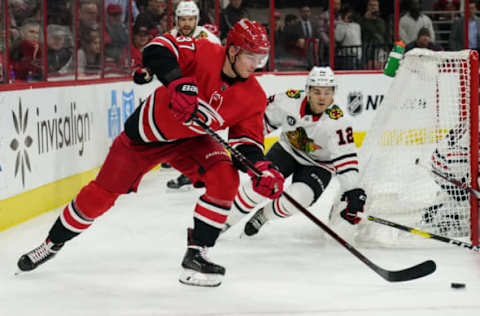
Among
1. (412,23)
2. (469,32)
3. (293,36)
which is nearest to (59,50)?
(293,36)

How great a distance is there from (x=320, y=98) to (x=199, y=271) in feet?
3.62

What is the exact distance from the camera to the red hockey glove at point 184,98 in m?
2.63

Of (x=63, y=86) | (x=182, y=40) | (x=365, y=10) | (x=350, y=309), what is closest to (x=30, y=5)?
(x=63, y=86)

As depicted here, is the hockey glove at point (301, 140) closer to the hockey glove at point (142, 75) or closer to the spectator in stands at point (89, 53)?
the hockey glove at point (142, 75)

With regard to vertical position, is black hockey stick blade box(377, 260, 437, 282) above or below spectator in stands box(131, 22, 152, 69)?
below

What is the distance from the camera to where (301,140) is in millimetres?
3703

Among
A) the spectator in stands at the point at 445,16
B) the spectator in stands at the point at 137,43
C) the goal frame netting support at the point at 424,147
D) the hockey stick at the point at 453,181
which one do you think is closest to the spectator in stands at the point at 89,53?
the spectator in stands at the point at 137,43

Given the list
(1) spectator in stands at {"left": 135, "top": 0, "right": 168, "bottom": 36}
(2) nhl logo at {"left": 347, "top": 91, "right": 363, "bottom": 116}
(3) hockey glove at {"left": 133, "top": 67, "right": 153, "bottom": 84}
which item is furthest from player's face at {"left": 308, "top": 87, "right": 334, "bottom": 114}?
(2) nhl logo at {"left": 347, "top": 91, "right": 363, "bottom": 116}

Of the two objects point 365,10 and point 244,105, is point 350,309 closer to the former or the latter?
point 244,105

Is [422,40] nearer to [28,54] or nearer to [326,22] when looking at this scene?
[326,22]

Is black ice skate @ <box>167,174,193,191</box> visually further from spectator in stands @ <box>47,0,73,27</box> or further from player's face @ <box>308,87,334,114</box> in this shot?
player's face @ <box>308,87,334,114</box>

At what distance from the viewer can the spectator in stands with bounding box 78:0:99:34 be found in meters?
5.28

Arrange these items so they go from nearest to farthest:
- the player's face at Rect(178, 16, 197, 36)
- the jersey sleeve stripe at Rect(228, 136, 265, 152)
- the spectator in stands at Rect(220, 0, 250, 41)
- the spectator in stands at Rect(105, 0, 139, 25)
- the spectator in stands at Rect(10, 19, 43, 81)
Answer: the jersey sleeve stripe at Rect(228, 136, 265, 152) < the spectator in stands at Rect(10, 19, 43, 81) < the player's face at Rect(178, 16, 197, 36) < the spectator in stands at Rect(105, 0, 139, 25) < the spectator in stands at Rect(220, 0, 250, 41)

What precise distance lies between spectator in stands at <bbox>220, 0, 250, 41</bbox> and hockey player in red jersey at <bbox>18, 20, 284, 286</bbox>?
16.2 ft
